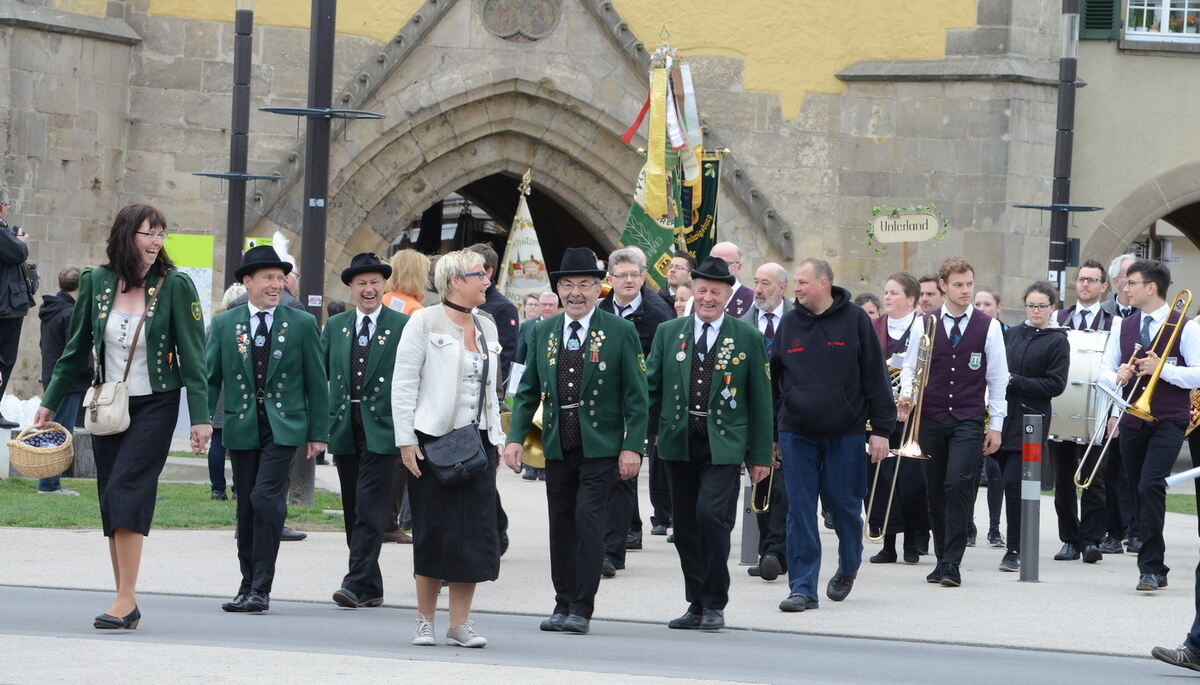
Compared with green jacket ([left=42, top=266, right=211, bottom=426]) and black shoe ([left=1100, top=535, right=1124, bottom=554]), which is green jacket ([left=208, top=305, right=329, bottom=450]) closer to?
green jacket ([left=42, top=266, right=211, bottom=426])

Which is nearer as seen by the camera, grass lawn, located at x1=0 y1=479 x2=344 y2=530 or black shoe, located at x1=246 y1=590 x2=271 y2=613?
black shoe, located at x1=246 y1=590 x2=271 y2=613

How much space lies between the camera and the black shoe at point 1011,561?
11.7 metres

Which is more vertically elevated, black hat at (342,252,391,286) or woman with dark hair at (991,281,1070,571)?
black hat at (342,252,391,286)

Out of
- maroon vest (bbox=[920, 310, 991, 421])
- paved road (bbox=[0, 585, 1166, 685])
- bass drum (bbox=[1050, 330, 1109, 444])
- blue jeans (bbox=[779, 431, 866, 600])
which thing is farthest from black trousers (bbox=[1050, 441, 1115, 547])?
paved road (bbox=[0, 585, 1166, 685])

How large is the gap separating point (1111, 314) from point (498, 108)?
10156mm

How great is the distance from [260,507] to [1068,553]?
5.87m

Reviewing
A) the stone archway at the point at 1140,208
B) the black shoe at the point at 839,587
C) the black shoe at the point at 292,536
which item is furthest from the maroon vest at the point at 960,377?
the stone archway at the point at 1140,208

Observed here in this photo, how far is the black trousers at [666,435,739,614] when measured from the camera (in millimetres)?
9023

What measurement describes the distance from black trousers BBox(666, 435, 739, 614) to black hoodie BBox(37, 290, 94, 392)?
6173 mm

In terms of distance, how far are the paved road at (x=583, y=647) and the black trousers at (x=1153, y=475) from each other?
213cm

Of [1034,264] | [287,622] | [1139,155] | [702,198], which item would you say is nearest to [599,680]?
[287,622]

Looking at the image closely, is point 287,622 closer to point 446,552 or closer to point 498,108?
point 446,552

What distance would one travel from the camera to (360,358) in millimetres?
9734

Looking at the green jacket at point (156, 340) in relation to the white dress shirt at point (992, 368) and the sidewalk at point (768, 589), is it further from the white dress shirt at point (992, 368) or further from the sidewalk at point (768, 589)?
the white dress shirt at point (992, 368)
